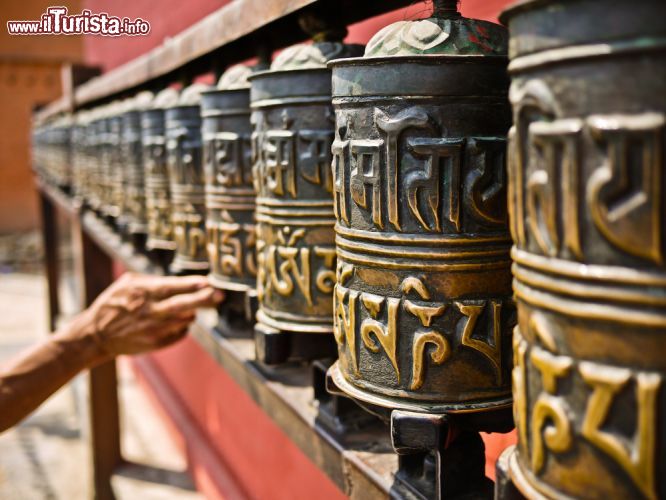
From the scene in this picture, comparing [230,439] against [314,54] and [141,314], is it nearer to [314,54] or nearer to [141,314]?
[141,314]

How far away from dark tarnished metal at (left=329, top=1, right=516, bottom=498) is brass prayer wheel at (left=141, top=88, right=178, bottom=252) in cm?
93

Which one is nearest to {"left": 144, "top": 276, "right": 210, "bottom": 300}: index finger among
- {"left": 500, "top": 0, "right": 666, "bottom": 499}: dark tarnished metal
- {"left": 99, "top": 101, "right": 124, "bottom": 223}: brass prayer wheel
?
{"left": 99, "top": 101, "right": 124, "bottom": 223}: brass prayer wheel

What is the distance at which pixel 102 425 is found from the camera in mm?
3232

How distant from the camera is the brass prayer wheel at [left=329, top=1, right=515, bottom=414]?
1.97ft

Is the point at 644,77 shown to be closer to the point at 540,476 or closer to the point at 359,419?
the point at 540,476

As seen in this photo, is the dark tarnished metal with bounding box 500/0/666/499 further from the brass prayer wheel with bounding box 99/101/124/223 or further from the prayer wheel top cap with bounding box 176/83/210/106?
the brass prayer wheel with bounding box 99/101/124/223

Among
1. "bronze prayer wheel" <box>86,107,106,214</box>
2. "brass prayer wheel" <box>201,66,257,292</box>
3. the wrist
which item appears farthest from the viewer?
"bronze prayer wheel" <box>86,107,106,214</box>

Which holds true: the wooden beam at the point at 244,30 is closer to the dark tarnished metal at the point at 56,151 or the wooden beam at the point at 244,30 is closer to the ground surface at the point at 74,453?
the dark tarnished metal at the point at 56,151

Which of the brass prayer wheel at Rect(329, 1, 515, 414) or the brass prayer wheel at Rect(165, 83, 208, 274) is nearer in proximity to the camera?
the brass prayer wheel at Rect(329, 1, 515, 414)

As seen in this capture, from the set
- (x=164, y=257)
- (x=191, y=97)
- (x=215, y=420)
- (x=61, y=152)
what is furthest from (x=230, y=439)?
(x=191, y=97)

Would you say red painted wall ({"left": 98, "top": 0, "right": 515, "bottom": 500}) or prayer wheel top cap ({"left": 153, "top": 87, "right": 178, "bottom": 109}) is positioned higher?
prayer wheel top cap ({"left": 153, "top": 87, "right": 178, "bottom": 109})

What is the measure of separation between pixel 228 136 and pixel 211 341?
38 cm

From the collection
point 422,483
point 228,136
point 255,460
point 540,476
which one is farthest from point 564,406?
point 255,460

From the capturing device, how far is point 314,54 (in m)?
0.87
